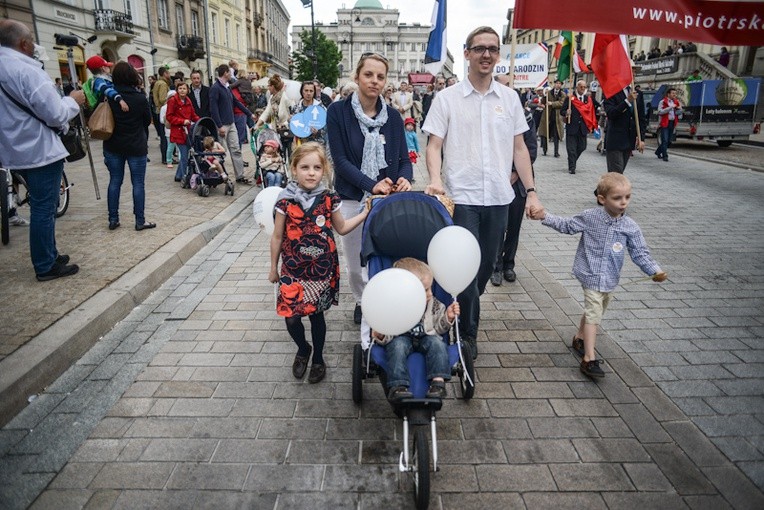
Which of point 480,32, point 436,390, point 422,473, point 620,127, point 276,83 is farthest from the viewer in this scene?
point 276,83

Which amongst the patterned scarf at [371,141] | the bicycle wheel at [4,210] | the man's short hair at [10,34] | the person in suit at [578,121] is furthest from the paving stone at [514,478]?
the person in suit at [578,121]

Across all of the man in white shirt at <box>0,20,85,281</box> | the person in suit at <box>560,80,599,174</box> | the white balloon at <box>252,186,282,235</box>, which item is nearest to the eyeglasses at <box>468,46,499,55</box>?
the white balloon at <box>252,186,282,235</box>

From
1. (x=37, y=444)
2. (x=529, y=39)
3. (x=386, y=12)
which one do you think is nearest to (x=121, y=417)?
(x=37, y=444)

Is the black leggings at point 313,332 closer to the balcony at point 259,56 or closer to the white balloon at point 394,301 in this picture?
the white balloon at point 394,301

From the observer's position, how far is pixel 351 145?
394 cm

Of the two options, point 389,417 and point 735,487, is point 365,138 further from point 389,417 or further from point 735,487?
point 735,487

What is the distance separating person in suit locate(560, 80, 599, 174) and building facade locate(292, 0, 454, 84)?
124 meters

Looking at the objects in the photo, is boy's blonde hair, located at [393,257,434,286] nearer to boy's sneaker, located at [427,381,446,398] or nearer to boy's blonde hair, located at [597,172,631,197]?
boy's sneaker, located at [427,381,446,398]

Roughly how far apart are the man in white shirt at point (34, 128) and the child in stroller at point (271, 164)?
367 cm

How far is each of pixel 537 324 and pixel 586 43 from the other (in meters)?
51.3

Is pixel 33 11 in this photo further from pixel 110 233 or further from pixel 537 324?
pixel 537 324

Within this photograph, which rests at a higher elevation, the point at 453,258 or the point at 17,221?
the point at 453,258

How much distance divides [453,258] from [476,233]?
1.06m

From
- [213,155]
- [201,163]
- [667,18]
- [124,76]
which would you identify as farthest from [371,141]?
[201,163]
